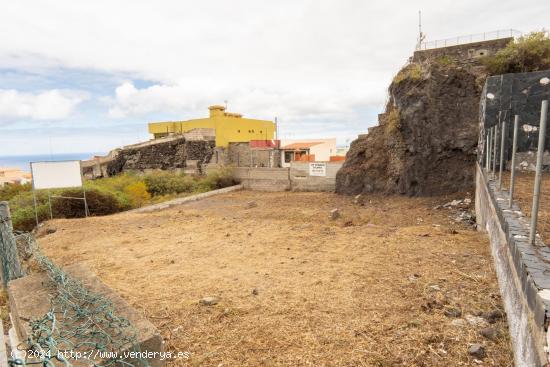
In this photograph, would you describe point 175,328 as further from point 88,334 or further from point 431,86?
point 431,86

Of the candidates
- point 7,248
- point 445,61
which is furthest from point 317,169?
point 7,248

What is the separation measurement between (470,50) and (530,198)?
33.1 ft

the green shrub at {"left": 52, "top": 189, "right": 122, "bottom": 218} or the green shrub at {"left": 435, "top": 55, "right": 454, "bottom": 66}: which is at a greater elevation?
the green shrub at {"left": 435, "top": 55, "right": 454, "bottom": 66}

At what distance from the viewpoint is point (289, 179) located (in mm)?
15820

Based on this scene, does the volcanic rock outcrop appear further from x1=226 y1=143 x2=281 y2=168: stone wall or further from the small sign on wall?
x1=226 y1=143 x2=281 y2=168: stone wall

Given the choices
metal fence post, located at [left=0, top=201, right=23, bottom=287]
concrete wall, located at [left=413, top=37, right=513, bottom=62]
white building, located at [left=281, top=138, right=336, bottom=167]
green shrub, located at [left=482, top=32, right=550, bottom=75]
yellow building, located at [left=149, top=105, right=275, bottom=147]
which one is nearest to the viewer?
metal fence post, located at [left=0, top=201, right=23, bottom=287]

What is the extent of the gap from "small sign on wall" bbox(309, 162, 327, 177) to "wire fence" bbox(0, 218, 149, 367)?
12.6 m

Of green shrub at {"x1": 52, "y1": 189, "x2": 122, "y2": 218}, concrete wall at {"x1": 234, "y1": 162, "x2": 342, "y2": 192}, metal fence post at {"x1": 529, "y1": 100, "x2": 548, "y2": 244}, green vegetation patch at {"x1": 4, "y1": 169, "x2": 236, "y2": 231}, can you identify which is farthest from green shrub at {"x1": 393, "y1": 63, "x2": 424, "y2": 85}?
green shrub at {"x1": 52, "y1": 189, "x2": 122, "y2": 218}

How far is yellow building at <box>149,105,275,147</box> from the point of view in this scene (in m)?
24.3

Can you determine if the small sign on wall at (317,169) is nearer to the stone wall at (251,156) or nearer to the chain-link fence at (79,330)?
the stone wall at (251,156)

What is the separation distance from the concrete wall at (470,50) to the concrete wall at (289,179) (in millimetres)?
5914

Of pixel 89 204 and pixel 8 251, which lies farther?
Result: pixel 89 204

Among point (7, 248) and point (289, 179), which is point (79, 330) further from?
point (289, 179)

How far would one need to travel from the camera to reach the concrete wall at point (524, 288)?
1653 mm
